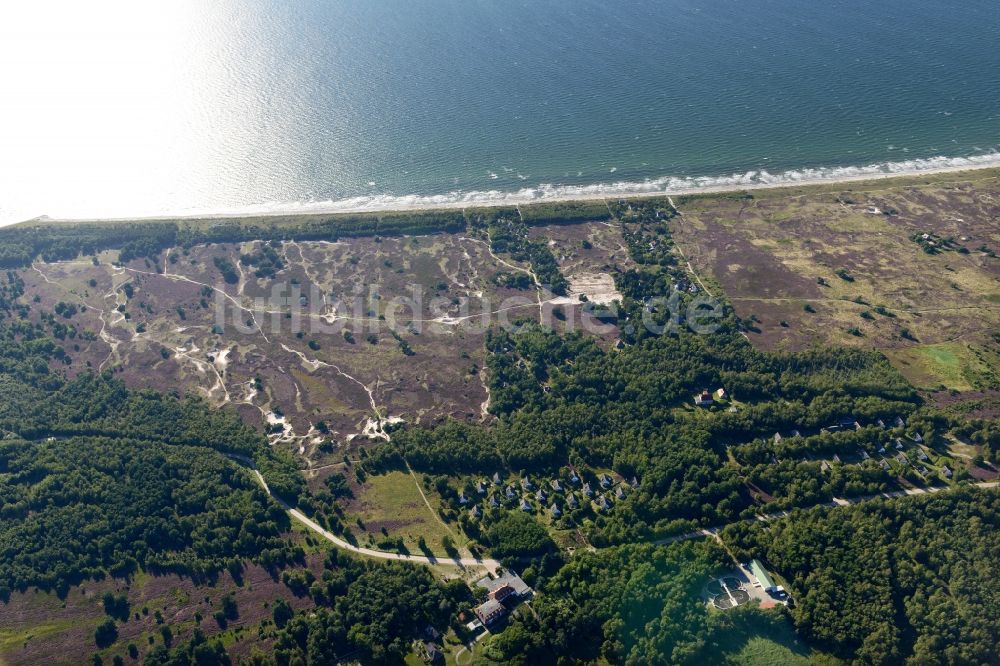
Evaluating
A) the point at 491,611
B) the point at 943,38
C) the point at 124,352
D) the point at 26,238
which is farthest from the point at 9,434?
the point at 943,38

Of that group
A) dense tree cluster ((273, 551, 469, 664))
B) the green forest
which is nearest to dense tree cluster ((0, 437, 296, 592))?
the green forest

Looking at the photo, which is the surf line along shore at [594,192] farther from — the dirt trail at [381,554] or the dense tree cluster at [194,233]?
the dirt trail at [381,554]

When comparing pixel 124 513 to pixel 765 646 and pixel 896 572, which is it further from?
pixel 896 572

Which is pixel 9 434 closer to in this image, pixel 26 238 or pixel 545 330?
pixel 26 238

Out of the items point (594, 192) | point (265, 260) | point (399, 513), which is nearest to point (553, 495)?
point (399, 513)

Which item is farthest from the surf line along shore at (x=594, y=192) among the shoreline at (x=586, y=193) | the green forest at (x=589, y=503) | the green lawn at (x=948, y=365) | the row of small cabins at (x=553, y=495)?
the row of small cabins at (x=553, y=495)

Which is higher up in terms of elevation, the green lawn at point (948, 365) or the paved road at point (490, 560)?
the green lawn at point (948, 365)
